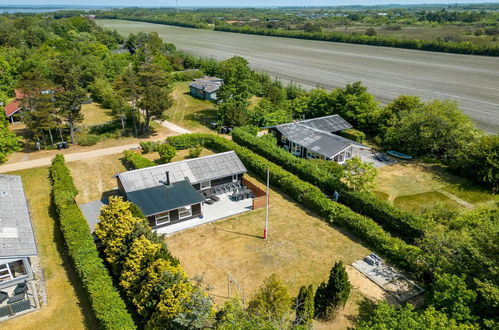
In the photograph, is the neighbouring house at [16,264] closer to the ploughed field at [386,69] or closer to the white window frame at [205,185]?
the white window frame at [205,185]

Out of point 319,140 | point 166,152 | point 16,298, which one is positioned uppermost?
point 319,140

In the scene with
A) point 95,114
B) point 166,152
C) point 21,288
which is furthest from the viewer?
point 95,114

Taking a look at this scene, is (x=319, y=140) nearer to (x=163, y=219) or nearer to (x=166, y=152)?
(x=166, y=152)

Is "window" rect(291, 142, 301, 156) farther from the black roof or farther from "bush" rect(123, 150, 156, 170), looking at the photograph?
"bush" rect(123, 150, 156, 170)

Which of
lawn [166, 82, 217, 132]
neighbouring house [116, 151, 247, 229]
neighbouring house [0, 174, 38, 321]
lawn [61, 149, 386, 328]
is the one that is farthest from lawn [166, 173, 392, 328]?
lawn [166, 82, 217, 132]

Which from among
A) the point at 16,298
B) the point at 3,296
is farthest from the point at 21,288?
the point at 3,296

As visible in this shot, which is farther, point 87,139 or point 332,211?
point 87,139

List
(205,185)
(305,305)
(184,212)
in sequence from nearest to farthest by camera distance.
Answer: (305,305)
(184,212)
(205,185)
